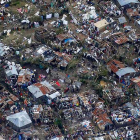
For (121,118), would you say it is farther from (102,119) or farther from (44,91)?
(44,91)

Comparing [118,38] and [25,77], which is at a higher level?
[118,38]

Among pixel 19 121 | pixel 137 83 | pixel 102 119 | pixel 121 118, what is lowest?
pixel 121 118

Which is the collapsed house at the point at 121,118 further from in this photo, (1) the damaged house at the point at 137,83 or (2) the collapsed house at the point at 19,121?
(2) the collapsed house at the point at 19,121

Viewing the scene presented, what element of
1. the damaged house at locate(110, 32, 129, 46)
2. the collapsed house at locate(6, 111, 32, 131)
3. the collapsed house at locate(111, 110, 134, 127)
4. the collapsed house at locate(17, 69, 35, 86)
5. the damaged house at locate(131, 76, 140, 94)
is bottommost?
the collapsed house at locate(111, 110, 134, 127)

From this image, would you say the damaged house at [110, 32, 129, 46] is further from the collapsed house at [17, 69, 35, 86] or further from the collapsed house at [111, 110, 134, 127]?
the collapsed house at [17, 69, 35, 86]

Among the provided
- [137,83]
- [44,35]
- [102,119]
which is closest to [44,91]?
[102,119]

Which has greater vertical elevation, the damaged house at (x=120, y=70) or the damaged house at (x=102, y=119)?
the damaged house at (x=120, y=70)

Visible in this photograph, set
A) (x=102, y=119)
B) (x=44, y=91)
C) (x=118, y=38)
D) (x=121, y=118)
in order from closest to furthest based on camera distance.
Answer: (x=102, y=119) → (x=121, y=118) → (x=44, y=91) → (x=118, y=38)

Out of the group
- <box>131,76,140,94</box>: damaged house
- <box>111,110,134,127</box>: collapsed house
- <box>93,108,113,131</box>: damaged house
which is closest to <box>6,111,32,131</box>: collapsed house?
<box>93,108,113,131</box>: damaged house

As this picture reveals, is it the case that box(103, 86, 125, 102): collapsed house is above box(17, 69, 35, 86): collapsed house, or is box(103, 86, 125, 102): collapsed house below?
below

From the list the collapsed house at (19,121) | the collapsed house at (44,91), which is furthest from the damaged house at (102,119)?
the collapsed house at (19,121)

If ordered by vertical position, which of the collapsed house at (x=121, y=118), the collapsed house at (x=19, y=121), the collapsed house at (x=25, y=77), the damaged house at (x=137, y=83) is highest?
the collapsed house at (x=25, y=77)

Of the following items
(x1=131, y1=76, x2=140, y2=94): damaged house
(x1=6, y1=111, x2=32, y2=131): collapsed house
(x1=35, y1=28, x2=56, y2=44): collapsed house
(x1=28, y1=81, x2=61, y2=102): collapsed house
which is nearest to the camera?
(x1=6, y1=111, x2=32, y2=131): collapsed house
